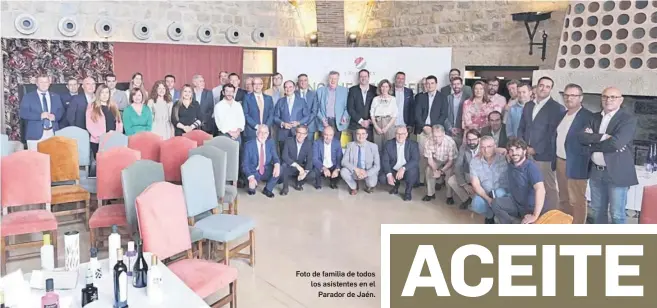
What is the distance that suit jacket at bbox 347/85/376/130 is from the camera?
6723mm

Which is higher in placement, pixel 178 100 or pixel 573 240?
pixel 178 100

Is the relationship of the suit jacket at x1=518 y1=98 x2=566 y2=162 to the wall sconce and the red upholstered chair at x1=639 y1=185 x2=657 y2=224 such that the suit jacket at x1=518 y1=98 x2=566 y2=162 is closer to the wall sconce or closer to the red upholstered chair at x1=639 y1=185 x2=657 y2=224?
the wall sconce

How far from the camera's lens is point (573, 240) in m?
2.96

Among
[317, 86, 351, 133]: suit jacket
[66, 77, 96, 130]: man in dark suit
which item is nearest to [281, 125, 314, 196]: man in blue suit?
[317, 86, 351, 133]: suit jacket

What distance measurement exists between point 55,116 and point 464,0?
16.5 feet

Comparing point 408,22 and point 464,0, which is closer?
point 464,0

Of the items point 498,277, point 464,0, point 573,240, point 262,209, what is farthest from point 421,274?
point 464,0

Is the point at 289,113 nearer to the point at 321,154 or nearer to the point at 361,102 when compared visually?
the point at 321,154

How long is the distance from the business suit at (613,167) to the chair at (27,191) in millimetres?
4078

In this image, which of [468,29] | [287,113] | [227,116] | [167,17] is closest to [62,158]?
[227,116]

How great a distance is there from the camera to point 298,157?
249 inches

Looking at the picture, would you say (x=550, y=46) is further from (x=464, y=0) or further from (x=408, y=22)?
(x=408, y=22)

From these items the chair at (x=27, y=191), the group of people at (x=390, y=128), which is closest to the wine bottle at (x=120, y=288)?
the chair at (x=27, y=191)

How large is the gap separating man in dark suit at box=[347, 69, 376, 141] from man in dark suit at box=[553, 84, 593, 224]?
89.4 inches
